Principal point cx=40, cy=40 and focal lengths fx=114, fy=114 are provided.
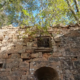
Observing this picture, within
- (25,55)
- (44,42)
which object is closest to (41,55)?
(25,55)

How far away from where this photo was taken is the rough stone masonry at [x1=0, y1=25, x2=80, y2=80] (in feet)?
16.2

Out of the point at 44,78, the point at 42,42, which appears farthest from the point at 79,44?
the point at 44,78

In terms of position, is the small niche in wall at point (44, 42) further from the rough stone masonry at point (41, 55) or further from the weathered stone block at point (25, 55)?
the weathered stone block at point (25, 55)

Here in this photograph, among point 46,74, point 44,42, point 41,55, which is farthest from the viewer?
point 44,42

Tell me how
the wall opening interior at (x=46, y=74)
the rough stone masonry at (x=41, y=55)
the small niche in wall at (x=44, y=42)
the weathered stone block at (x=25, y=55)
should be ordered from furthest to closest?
the small niche in wall at (x=44, y=42)
the weathered stone block at (x=25, y=55)
the wall opening interior at (x=46, y=74)
the rough stone masonry at (x=41, y=55)

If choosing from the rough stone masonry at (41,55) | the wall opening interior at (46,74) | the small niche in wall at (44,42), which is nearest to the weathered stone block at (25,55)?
the rough stone masonry at (41,55)

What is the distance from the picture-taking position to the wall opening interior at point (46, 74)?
16.9ft

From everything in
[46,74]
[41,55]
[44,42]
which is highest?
[44,42]

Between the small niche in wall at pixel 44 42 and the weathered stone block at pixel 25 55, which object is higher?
the small niche in wall at pixel 44 42

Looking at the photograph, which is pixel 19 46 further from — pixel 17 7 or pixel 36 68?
pixel 17 7

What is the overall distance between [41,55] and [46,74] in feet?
3.52

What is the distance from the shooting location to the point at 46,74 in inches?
226

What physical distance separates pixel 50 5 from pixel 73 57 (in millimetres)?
5023

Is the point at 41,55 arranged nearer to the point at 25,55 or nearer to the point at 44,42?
the point at 25,55
